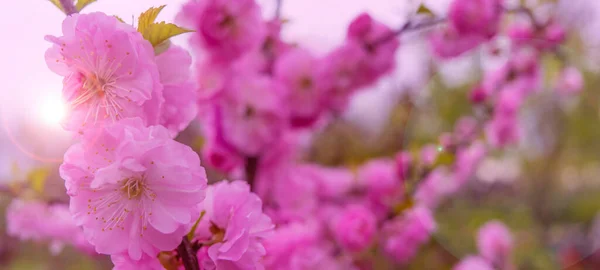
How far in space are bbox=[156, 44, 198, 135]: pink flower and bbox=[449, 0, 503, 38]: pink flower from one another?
0.62 m

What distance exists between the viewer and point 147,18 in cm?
33

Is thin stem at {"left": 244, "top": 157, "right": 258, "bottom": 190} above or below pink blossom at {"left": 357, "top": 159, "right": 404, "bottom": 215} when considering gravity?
above

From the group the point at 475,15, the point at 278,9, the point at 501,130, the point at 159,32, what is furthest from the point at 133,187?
the point at 501,130

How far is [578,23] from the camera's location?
4.94 ft

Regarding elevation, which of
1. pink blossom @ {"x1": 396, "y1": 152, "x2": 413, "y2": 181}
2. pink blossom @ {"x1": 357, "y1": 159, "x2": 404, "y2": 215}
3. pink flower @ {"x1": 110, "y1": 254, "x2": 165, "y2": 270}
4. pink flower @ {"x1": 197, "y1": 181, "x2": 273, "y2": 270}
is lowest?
pink blossom @ {"x1": 357, "y1": 159, "x2": 404, "y2": 215}

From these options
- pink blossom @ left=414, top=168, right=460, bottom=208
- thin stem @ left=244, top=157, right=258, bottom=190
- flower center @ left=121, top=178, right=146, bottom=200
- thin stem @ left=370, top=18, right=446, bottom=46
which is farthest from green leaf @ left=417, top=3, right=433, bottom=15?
pink blossom @ left=414, top=168, right=460, bottom=208

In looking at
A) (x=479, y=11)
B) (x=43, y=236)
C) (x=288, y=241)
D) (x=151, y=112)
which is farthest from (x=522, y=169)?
(x=151, y=112)

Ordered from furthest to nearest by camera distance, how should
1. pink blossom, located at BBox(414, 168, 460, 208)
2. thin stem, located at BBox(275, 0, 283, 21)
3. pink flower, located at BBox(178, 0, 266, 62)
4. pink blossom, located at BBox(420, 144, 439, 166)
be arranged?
pink blossom, located at BBox(414, 168, 460, 208) → pink blossom, located at BBox(420, 144, 439, 166) → thin stem, located at BBox(275, 0, 283, 21) → pink flower, located at BBox(178, 0, 266, 62)

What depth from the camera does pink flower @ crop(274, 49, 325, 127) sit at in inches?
32.7

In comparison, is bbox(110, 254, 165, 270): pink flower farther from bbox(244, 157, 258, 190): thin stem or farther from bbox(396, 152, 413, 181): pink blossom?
bbox(396, 152, 413, 181): pink blossom

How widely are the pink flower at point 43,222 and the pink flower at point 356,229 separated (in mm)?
500

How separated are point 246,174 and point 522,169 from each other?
125 cm

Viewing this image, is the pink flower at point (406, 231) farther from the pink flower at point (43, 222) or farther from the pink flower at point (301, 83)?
the pink flower at point (43, 222)

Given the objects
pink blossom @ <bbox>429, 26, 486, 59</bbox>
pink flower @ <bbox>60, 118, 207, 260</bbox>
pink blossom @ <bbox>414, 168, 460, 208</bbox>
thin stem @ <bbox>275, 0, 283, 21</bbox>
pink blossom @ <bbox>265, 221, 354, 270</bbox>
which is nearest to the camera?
pink flower @ <bbox>60, 118, 207, 260</bbox>
